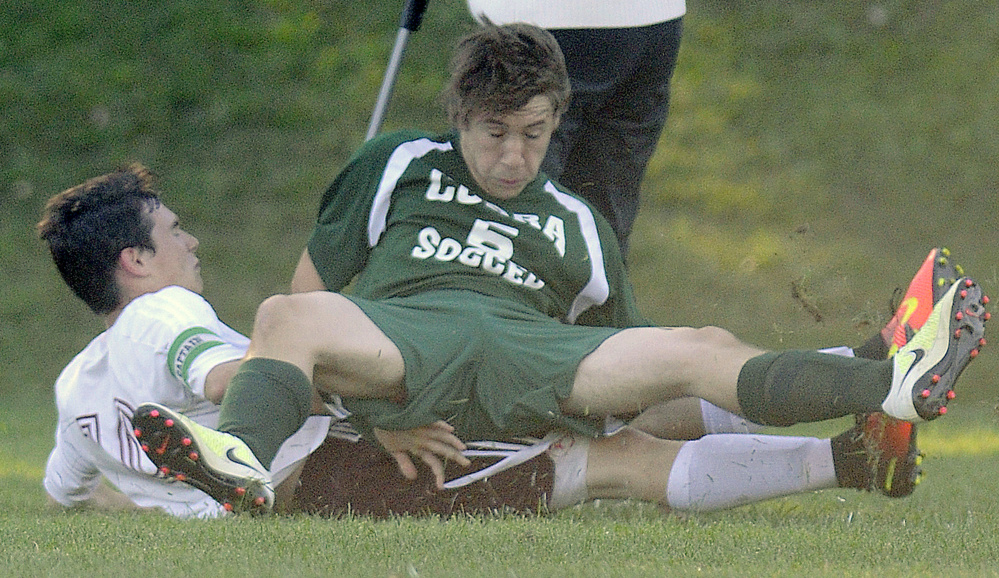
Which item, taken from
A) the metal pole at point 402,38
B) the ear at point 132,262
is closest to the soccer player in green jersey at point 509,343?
the ear at point 132,262

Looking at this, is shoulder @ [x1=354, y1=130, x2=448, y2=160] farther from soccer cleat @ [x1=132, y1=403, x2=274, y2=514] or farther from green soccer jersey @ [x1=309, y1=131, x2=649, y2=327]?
soccer cleat @ [x1=132, y1=403, x2=274, y2=514]

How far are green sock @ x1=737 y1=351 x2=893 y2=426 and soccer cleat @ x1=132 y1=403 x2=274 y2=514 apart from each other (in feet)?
2.77

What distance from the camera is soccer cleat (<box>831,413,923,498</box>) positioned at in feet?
8.91

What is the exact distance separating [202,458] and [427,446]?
2.14 feet

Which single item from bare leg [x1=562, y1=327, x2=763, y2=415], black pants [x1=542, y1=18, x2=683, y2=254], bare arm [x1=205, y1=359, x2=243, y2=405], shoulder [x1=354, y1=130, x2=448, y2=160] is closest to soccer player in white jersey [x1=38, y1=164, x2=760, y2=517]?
bare arm [x1=205, y1=359, x2=243, y2=405]

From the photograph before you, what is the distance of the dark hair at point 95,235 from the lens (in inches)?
122

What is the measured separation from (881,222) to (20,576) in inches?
259

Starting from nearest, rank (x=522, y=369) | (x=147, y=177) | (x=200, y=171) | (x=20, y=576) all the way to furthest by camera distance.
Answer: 1. (x=20, y=576)
2. (x=522, y=369)
3. (x=147, y=177)
4. (x=200, y=171)

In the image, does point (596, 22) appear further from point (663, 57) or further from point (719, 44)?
point (719, 44)

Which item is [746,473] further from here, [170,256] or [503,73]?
[170,256]

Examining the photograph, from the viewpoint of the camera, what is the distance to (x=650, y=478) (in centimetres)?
288

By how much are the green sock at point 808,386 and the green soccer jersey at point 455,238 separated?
59cm

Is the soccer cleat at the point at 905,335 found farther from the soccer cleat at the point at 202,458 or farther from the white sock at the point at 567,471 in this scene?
the soccer cleat at the point at 202,458

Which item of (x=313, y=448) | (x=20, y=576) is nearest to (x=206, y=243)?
(x=313, y=448)
